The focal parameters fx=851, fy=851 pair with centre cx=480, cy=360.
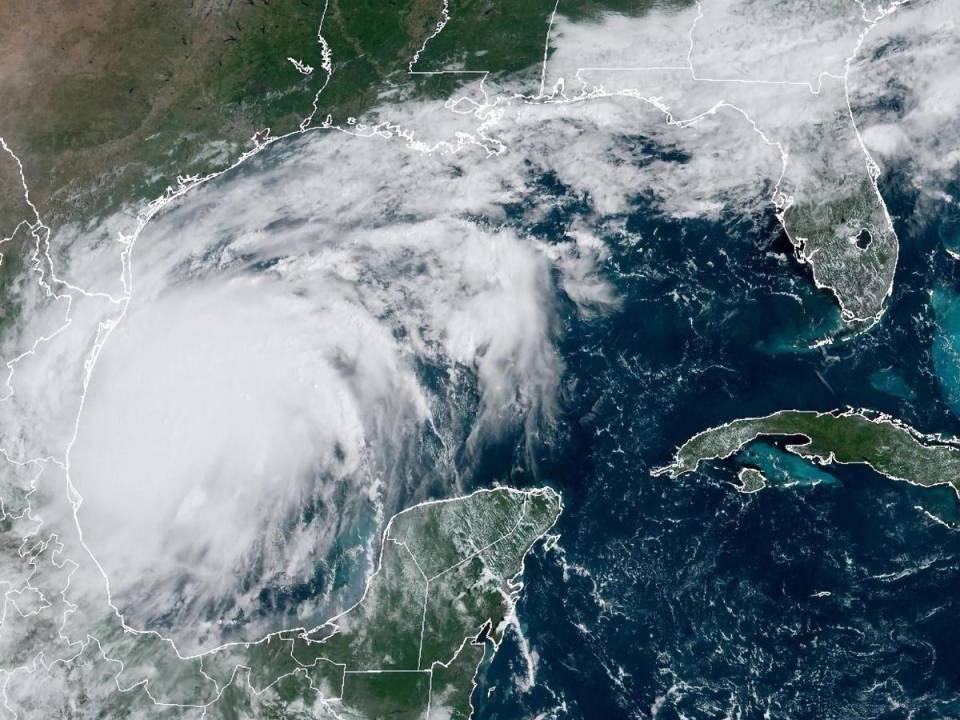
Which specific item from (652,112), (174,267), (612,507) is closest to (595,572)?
(612,507)

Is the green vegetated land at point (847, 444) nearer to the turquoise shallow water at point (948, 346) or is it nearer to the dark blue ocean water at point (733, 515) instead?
the dark blue ocean water at point (733, 515)

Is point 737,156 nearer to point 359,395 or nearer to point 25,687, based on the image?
point 359,395

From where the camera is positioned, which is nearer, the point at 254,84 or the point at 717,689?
the point at 717,689

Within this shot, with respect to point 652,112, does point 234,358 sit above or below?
below

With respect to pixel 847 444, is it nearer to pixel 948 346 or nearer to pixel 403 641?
pixel 948 346

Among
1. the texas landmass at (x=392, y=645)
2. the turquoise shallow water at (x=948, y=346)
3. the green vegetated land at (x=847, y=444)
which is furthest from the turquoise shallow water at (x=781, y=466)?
the texas landmass at (x=392, y=645)

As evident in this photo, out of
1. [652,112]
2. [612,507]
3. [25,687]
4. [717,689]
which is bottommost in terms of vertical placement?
[717,689]

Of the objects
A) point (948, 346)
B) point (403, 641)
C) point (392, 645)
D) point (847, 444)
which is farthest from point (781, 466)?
point (392, 645)
